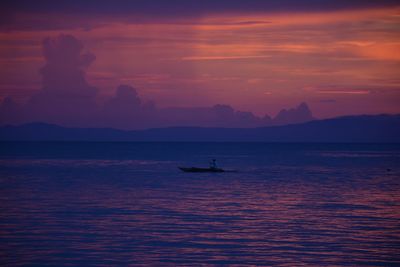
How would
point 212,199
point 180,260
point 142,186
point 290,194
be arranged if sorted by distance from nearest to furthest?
point 180,260, point 212,199, point 290,194, point 142,186

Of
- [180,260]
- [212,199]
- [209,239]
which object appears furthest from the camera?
[212,199]

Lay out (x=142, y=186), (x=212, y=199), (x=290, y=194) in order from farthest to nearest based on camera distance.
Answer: (x=142, y=186), (x=290, y=194), (x=212, y=199)

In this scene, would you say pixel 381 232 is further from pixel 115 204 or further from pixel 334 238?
pixel 115 204

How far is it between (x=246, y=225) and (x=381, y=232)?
6.71 m

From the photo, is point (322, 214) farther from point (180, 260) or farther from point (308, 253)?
point (180, 260)

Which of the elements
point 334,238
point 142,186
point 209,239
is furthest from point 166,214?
point 142,186

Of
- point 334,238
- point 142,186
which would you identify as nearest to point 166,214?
point 334,238

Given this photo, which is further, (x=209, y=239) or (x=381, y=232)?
(x=381, y=232)

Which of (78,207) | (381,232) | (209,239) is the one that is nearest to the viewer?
(209,239)

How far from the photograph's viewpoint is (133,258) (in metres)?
23.5

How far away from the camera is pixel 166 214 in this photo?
114 ft

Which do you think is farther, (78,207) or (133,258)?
(78,207)

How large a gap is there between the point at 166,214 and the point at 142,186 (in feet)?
65.3

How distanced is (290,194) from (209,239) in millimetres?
21062
